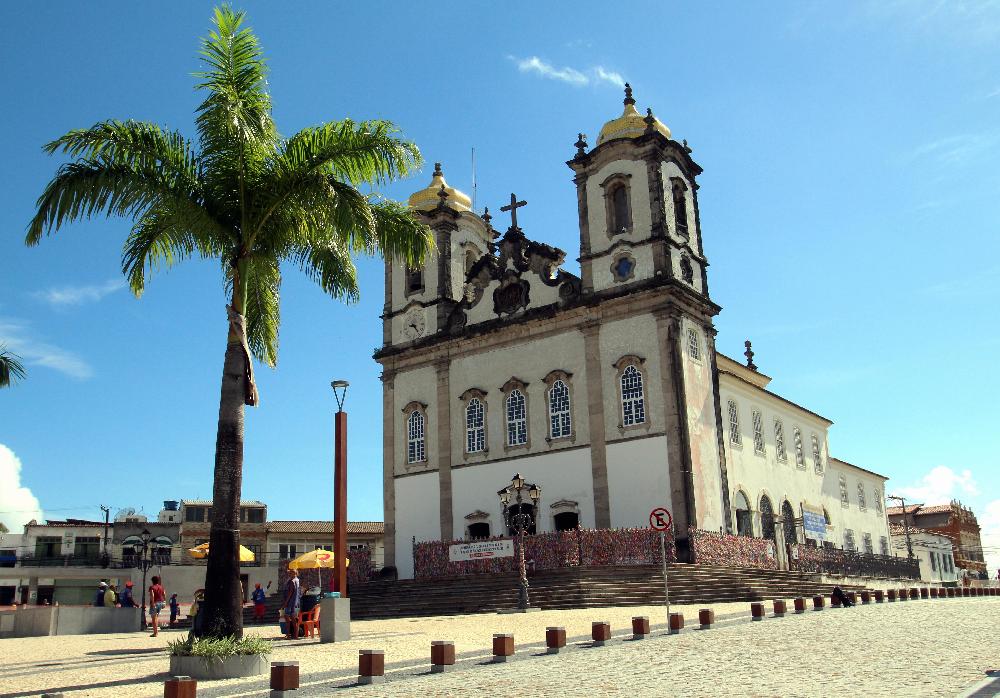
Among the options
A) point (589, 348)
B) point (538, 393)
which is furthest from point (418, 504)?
point (589, 348)

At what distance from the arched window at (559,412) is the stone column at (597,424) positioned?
3.64ft

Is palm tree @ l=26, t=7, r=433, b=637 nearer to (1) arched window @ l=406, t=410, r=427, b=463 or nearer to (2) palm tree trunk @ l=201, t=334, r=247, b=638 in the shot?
(2) palm tree trunk @ l=201, t=334, r=247, b=638

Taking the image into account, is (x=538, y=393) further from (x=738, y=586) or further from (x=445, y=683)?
(x=445, y=683)

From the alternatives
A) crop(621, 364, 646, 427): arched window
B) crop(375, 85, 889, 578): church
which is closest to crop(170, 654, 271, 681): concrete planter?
crop(375, 85, 889, 578): church

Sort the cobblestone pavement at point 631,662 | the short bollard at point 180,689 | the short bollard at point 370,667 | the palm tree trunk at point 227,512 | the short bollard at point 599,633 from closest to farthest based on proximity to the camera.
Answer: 1. the short bollard at point 180,689
2. the cobblestone pavement at point 631,662
3. the short bollard at point 370,667
4. the palm tree trunk at point 227,512
5. the short bollard at point 599,633

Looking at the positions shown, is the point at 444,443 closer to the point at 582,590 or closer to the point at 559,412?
the point at 559,412

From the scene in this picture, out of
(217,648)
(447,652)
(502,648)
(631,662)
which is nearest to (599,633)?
(502,648)

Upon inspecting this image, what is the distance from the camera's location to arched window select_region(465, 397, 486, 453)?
3709cm

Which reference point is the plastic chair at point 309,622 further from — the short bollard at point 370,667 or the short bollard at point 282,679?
the short bollard at point 282,679

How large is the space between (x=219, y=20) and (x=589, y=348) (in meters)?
21.9

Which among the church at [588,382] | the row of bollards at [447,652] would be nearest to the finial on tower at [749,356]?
the church at [588,382]

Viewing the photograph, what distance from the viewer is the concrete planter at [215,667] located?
12008mm

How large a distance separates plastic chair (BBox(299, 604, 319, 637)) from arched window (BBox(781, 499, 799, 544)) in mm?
24757

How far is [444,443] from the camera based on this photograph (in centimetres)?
3772
